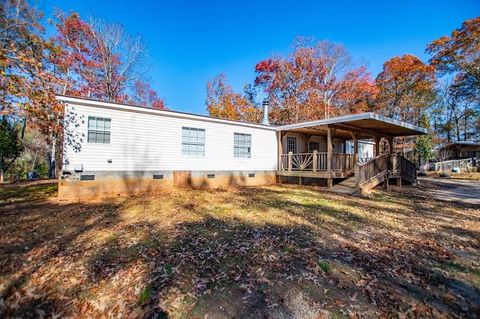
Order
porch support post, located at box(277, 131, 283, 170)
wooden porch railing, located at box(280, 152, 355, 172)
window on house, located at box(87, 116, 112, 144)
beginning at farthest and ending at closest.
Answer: porch support post, located at box(277, 131, 283, 170) → wooden porch railing, located at box(280, 152, 355, 172) → window on house, located at box(87, 116, 112, 144)

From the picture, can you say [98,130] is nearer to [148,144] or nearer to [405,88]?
[148,144]

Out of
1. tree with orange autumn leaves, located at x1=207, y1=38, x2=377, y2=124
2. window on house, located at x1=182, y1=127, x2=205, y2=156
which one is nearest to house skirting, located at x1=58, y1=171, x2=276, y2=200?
window on house, located at x1=182, y1=127, x2=205, y2=156

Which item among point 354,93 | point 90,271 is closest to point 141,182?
point 90,271

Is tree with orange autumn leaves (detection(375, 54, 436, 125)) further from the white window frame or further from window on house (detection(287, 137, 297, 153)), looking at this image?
the white window frame

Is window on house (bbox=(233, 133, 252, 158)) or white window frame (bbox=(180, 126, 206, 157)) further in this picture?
window on house (bbox=(233, 133, 252, 158))

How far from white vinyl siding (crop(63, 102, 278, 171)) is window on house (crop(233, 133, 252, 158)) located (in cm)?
20

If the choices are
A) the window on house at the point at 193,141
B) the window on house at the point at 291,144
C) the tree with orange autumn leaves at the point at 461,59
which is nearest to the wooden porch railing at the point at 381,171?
the window on house at the point at 291,144

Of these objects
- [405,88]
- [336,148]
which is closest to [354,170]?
[336,148]

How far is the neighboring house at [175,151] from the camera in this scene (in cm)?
832

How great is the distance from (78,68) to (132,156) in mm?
13768

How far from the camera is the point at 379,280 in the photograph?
311 cm

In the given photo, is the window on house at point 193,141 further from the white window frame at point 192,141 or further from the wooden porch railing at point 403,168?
the wooden porch railing at point 403,168

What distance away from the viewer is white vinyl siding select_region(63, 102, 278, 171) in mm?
8289

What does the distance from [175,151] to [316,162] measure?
6.92 metres
